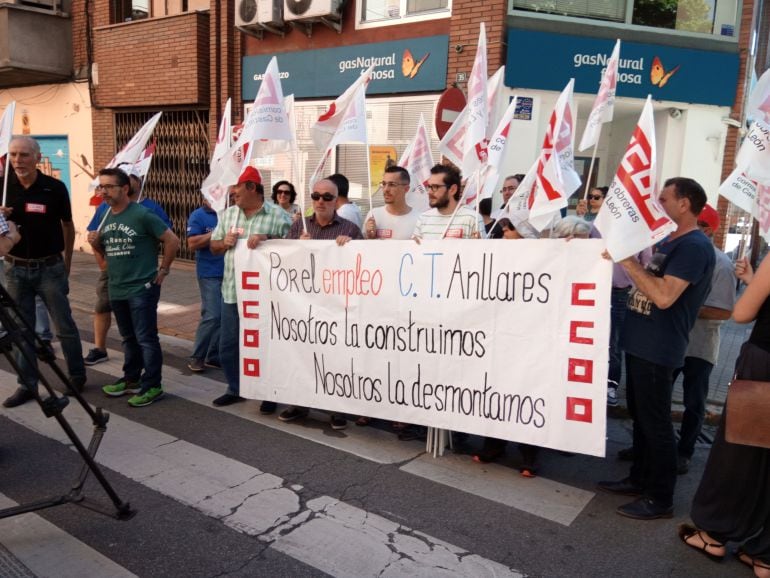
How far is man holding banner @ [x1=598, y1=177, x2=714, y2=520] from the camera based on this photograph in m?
3.37

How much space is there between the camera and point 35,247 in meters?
5.09

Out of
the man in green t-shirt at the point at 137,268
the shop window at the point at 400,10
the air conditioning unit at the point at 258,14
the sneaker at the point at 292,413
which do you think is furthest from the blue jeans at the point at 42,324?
the shop window at the point at 400,10

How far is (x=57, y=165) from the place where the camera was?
15594 millimetres

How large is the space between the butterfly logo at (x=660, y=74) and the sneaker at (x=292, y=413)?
7483mm

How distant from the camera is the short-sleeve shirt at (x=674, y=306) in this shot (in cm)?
335

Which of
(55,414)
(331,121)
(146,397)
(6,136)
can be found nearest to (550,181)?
(331,121)

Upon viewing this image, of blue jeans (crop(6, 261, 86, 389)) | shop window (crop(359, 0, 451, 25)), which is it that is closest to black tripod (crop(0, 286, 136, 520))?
blue jeans (crop(6, 261, 86, 389))

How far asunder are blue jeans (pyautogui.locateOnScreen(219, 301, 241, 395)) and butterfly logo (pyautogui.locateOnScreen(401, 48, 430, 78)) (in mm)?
6018

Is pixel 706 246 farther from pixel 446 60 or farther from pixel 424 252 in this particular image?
pixel 446 60

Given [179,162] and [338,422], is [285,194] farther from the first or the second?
[179,162]

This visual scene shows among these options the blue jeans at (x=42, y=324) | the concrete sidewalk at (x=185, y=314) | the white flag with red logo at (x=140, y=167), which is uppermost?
the white flag with red logo at (x=140, y=167)

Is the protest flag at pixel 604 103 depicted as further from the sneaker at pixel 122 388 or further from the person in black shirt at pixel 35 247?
the person in black shirt at pixel 35 247

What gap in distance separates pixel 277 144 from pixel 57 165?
12360mm

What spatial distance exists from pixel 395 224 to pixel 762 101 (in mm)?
2706
